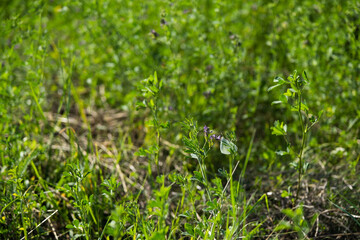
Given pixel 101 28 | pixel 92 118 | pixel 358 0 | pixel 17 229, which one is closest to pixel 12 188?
pixel 17 229

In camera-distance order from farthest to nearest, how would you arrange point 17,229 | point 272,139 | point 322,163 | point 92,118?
point 92,118 < point 272,139 < point 322,163 < point 17,229


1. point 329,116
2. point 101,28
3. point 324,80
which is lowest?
point 329,116

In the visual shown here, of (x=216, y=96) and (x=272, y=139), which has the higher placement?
(x=216, y=96)

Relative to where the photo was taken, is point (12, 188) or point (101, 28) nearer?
point (12, 188)

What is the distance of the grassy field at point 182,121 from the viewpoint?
2.15 m

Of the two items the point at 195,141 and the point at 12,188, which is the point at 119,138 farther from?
the point at 195,141

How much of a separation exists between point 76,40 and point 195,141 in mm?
2862

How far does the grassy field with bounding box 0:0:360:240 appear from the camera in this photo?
2.15m

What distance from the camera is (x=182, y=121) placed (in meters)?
2.78

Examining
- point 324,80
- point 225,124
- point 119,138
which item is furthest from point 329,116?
point 119,138

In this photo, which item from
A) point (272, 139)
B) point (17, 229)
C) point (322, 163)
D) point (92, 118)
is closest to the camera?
point (17, 229)

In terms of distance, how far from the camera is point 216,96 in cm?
303

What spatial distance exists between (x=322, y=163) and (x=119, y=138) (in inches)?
65.3

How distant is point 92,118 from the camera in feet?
11.3
